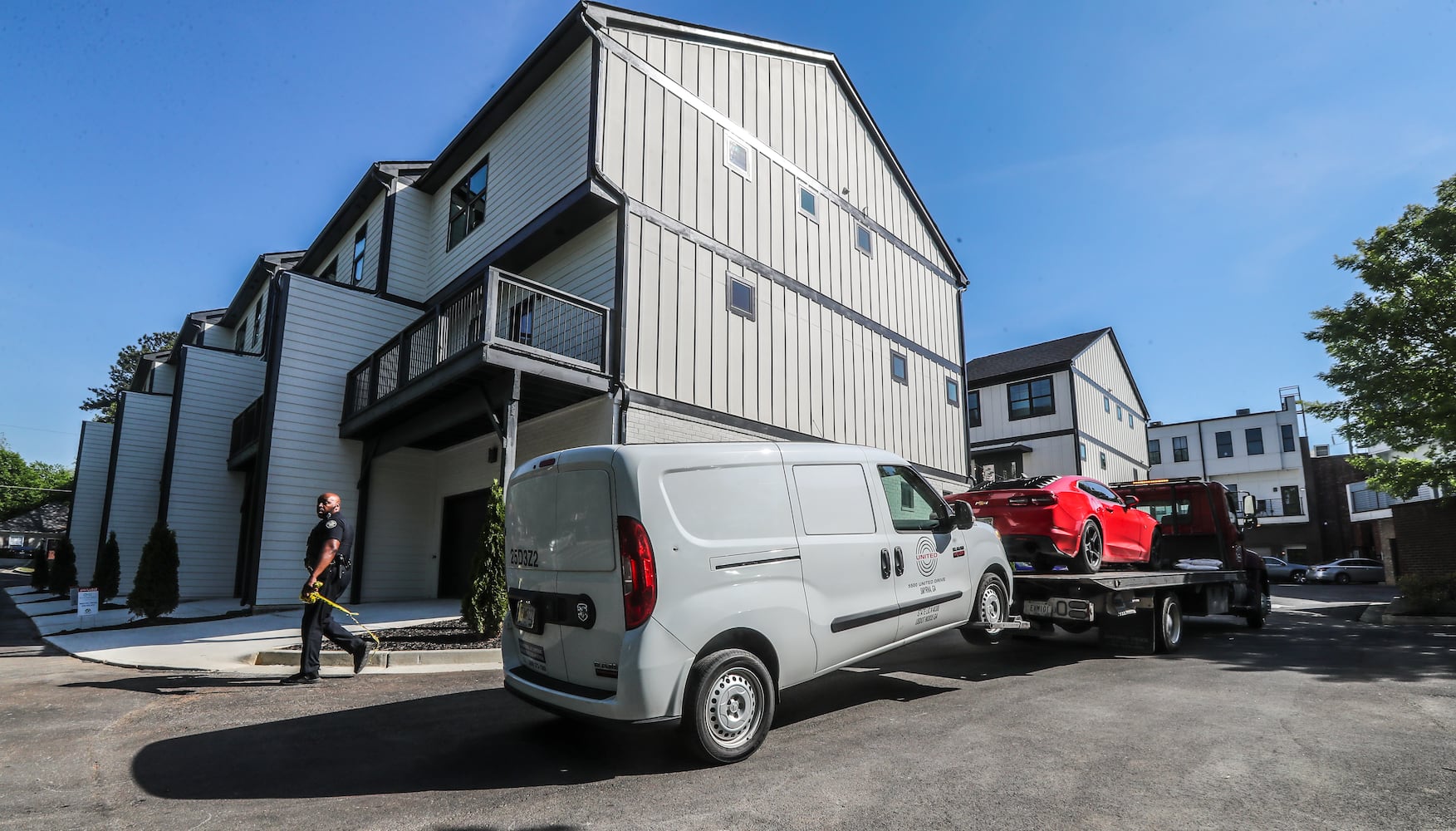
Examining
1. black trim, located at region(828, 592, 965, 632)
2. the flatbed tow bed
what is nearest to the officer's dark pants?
black trim, located at region(828, 592, 965, 632)

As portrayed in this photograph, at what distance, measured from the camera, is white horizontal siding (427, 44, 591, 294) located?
481 inches

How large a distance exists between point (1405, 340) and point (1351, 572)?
21318 mm

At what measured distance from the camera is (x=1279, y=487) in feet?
139

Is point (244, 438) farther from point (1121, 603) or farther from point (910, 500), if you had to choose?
point (1121, 603)

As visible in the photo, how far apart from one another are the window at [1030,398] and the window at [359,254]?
82.0ft

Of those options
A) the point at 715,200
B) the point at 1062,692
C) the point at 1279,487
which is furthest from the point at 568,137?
the point at 1279,487

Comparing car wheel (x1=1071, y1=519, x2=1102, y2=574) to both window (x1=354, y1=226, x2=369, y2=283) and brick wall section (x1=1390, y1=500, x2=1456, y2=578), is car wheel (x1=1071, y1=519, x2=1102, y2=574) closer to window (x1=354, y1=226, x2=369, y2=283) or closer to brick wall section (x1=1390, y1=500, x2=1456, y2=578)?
window (x1=354, y1=226, x2=369, y2=283)

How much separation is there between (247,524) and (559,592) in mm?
17068

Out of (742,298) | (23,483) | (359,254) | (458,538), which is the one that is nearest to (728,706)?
(742,298)

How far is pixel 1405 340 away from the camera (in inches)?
619

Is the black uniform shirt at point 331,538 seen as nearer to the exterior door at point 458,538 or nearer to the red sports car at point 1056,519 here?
the red sports car at point 1056,519

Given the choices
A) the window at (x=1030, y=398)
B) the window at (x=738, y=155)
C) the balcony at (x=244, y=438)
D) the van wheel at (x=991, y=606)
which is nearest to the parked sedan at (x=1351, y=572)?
the window at (x=1030, y=398)

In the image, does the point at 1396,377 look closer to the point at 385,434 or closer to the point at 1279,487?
the point at 385,434

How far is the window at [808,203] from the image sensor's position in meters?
16.1
